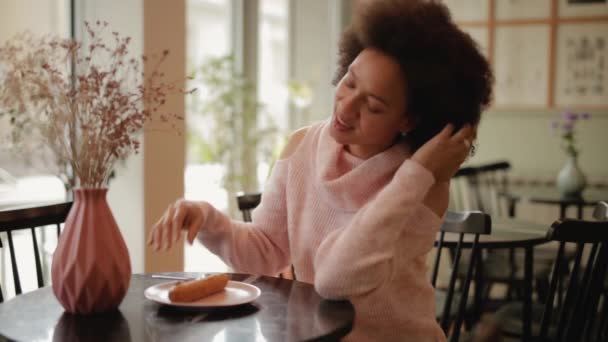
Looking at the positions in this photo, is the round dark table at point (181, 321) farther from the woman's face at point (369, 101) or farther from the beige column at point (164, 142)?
the beige column at point (164, 142)

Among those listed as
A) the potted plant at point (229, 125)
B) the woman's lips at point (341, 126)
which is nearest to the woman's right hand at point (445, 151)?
the woman's lips at point (341, 126)

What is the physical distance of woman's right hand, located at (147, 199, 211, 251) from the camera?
1397mm

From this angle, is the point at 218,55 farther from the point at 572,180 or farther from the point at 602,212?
the point at 602,212

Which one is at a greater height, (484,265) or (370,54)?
(370,54)

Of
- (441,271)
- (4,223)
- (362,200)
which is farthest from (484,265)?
(4,223)

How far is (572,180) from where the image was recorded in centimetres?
416

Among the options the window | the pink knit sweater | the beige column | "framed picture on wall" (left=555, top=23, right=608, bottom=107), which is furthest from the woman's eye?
"framed picture on wall" (left=555, top=23, right=608, bottom=107)

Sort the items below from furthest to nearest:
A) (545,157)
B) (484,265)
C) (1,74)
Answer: (545,157) < (484,265) < (1,74)

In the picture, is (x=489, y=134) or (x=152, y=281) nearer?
(x=152, y=281)

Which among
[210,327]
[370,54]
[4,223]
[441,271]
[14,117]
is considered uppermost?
[370,54]

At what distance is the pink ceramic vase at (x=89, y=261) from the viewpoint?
1.32 metres

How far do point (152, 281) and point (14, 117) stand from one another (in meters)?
0.87

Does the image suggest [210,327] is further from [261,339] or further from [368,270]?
[368,270]

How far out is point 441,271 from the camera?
5242 mm
